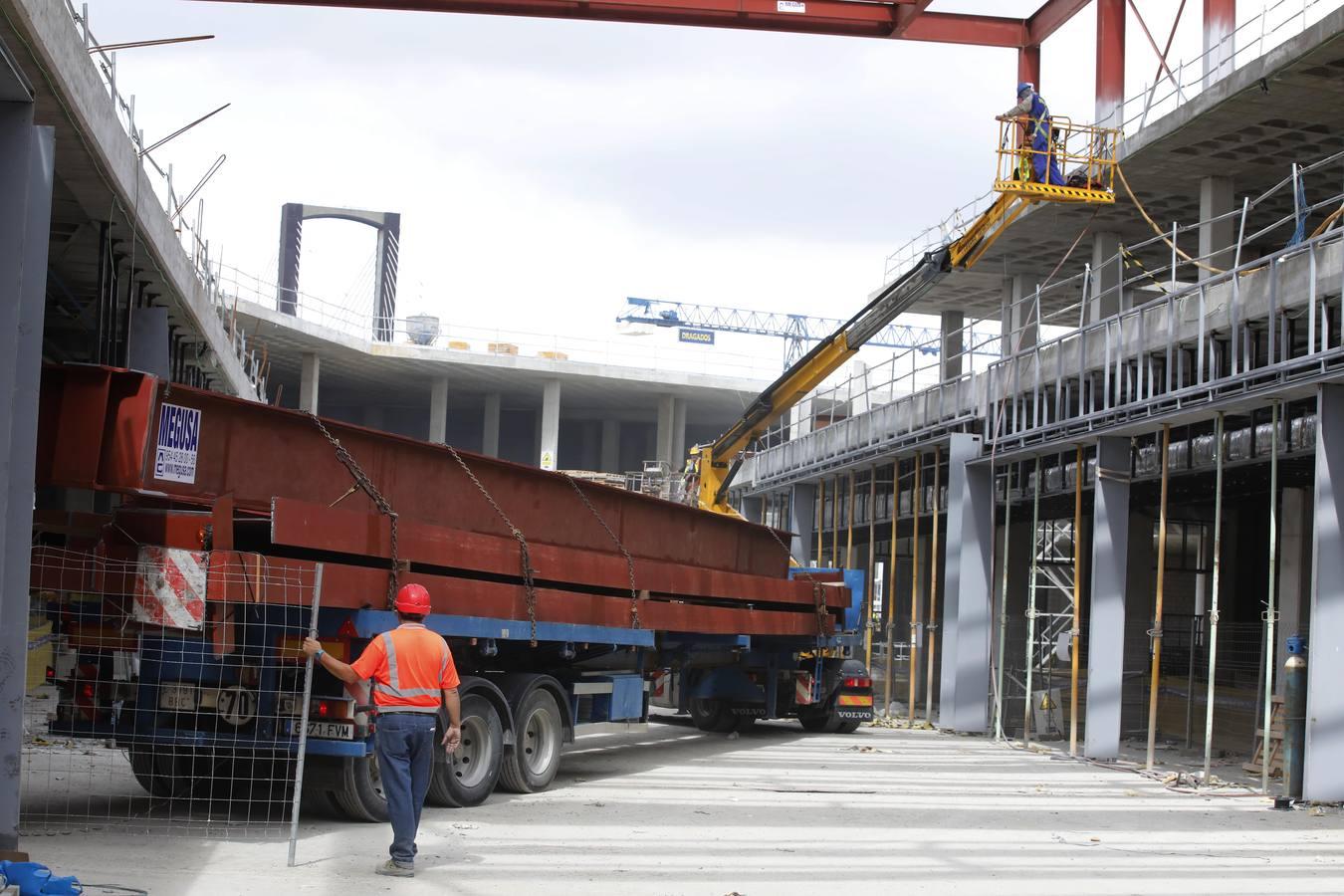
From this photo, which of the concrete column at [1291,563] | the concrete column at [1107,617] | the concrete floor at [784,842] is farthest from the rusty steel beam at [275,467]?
the concrete column at [1291,563]

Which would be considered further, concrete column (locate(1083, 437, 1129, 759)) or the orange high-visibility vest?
concrete column (locate(1083, 437, 1129, 759))

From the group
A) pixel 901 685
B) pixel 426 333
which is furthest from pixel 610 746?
pixel 426 333

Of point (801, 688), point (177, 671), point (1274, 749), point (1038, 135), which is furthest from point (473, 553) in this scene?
point (1038, 135)

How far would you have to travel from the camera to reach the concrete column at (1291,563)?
67.7 feet

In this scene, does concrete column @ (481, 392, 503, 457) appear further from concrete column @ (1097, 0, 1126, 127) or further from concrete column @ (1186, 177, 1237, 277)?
concrete column @ (1186, 177, 1237, 277)

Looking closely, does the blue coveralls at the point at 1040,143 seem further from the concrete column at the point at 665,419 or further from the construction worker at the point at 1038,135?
→ the concrete column at the point at 665,419

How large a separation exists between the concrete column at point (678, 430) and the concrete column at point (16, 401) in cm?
5303

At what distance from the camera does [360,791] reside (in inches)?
415

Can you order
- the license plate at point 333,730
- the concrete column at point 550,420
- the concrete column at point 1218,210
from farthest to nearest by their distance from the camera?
the concrete column at point 550,420, the concrete column at point 1218,210, the license plate at point 333,730

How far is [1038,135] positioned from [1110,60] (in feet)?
24.9

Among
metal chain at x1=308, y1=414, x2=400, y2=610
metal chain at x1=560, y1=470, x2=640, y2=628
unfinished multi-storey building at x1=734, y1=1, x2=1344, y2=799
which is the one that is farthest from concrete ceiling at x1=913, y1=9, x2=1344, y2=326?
metal chain at x1=308, y1=414, x2=400, y2=610

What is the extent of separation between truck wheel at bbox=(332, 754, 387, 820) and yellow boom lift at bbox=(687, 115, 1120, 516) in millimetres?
11767

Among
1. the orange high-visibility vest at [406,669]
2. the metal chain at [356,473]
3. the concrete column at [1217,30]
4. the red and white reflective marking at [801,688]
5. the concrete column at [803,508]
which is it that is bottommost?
the red and white reflective marking at [801,688]

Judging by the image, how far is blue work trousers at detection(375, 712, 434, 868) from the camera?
28.2ft
